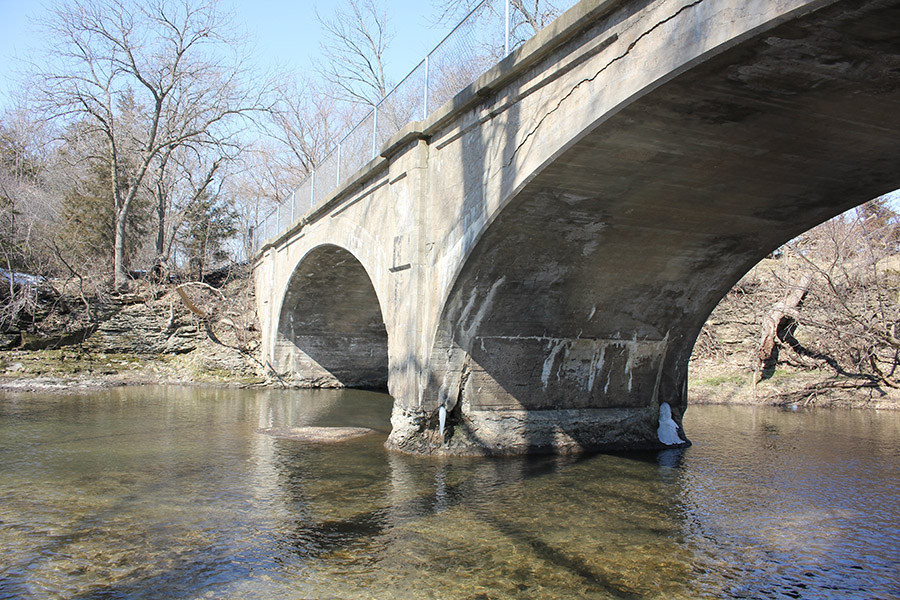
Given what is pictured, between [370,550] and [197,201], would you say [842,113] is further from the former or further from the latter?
[197,201]

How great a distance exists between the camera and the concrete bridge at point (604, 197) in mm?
4512

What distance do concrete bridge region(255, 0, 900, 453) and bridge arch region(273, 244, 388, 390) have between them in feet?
15.4

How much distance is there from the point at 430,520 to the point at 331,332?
43.0 ft

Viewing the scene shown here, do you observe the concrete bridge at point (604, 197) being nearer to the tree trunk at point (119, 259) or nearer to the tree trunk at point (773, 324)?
the tree trunk at point (773, 324)

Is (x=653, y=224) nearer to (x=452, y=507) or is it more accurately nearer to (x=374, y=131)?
(x=452, y=507)

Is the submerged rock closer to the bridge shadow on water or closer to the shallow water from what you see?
the shallow water

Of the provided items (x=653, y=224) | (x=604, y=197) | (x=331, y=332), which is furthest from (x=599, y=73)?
(x=331, y=332)

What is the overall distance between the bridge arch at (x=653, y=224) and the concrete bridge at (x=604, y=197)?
2 cm

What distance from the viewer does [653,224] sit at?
7.45 m

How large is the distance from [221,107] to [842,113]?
73.0 feet

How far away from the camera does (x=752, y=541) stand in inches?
213

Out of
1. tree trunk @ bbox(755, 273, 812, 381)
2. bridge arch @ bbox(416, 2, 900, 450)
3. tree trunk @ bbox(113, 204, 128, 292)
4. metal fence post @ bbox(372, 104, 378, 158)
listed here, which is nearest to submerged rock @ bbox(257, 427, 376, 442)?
bridge arch @ bbox(416, 2, 900, 450)

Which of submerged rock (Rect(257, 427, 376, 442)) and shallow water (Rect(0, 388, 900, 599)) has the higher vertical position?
submerged rock (Rect(257, 427, 376, 442))

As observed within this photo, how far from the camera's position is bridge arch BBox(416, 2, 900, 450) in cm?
454
